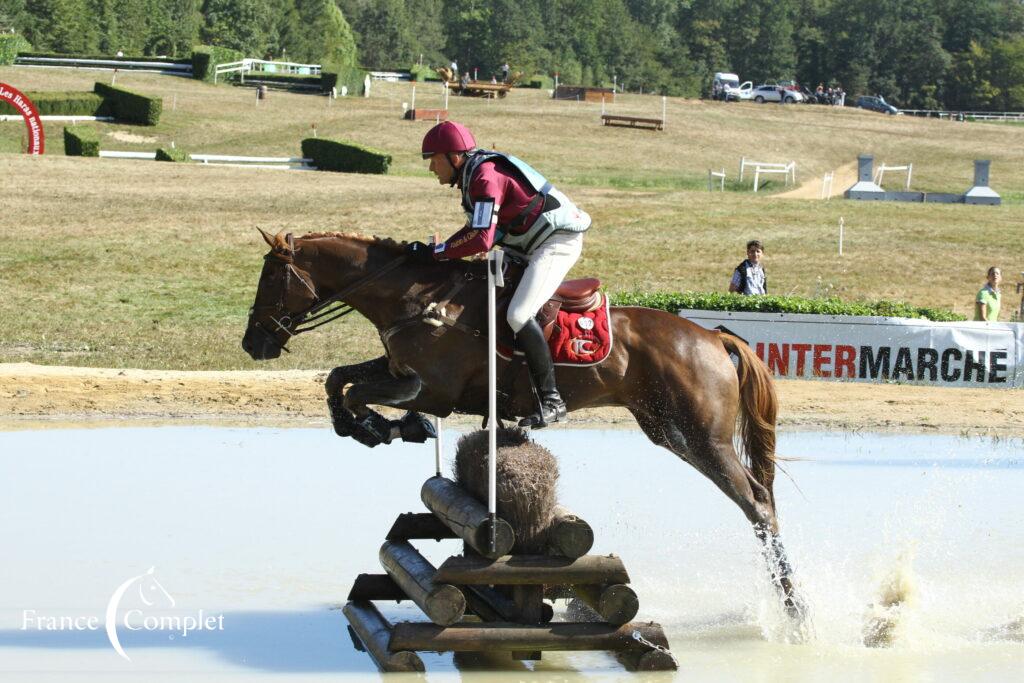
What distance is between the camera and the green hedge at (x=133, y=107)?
52719mm

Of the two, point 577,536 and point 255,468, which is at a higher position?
point 577,536

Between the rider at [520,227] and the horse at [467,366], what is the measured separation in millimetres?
191

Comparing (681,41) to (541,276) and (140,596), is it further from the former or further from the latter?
(140,596)

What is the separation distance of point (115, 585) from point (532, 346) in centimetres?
318

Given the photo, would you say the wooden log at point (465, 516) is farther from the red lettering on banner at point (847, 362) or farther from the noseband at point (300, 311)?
the red lettering on banner at point (847, 362)

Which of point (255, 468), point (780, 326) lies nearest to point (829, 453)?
point (780, 326)

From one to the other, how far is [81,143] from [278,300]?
34401 mm

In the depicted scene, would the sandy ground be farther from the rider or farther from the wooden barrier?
the wooden barrier

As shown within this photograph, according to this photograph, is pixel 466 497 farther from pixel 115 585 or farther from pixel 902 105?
pixel 902 105

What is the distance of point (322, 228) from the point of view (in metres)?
29.1

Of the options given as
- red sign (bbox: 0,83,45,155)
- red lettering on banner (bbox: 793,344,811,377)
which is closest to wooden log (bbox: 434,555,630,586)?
red lettering on banner (bbox: 793,344,811,377)

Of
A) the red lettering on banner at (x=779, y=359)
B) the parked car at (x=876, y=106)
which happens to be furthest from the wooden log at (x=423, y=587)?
the parked car at (x=876, y=106)

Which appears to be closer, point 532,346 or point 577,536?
point 577,536

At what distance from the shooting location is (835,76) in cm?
11831
